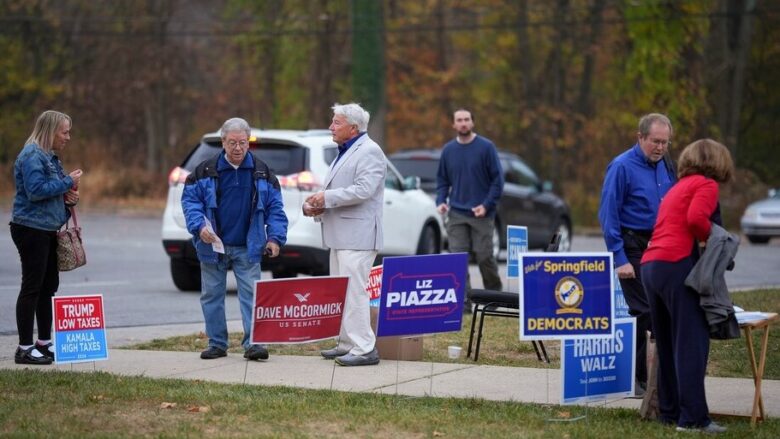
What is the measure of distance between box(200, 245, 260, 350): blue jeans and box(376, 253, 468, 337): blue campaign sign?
1390mm

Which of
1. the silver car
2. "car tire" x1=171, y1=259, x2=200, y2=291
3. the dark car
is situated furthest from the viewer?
the silver car

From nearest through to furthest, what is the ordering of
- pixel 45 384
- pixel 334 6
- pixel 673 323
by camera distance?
pixel 673 323
pixel 45 384
pixel 334 6

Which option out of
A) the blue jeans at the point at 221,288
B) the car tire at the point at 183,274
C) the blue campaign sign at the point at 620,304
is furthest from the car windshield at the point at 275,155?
the blue campaign sign at the point at 620,304

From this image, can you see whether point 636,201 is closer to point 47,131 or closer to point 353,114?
point 353,114

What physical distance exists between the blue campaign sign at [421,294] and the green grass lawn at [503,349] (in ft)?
3.53

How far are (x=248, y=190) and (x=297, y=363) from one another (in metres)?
1.36

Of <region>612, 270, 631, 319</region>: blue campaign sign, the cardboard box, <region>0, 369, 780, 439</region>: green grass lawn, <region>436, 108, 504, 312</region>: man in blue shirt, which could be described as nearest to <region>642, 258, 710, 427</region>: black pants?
<region>0, 369, 780, 439</region>: green grass lawn

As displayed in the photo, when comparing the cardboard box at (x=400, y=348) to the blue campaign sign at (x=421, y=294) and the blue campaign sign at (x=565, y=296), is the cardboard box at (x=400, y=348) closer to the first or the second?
the blue campaign sign at (x=421, y=294)

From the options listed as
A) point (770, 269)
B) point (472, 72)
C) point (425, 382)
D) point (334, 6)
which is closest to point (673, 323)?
point (425, 382)

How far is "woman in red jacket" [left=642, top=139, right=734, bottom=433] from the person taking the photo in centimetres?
735

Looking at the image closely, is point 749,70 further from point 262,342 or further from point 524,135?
point 262,342

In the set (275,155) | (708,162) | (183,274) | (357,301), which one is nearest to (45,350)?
(357,301)

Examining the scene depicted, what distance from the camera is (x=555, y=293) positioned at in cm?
780

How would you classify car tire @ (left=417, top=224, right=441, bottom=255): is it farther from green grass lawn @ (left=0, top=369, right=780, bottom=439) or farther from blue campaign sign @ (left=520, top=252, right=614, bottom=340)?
blue campaign sign @ (left=520, top=252, right=614, bottom=340)
